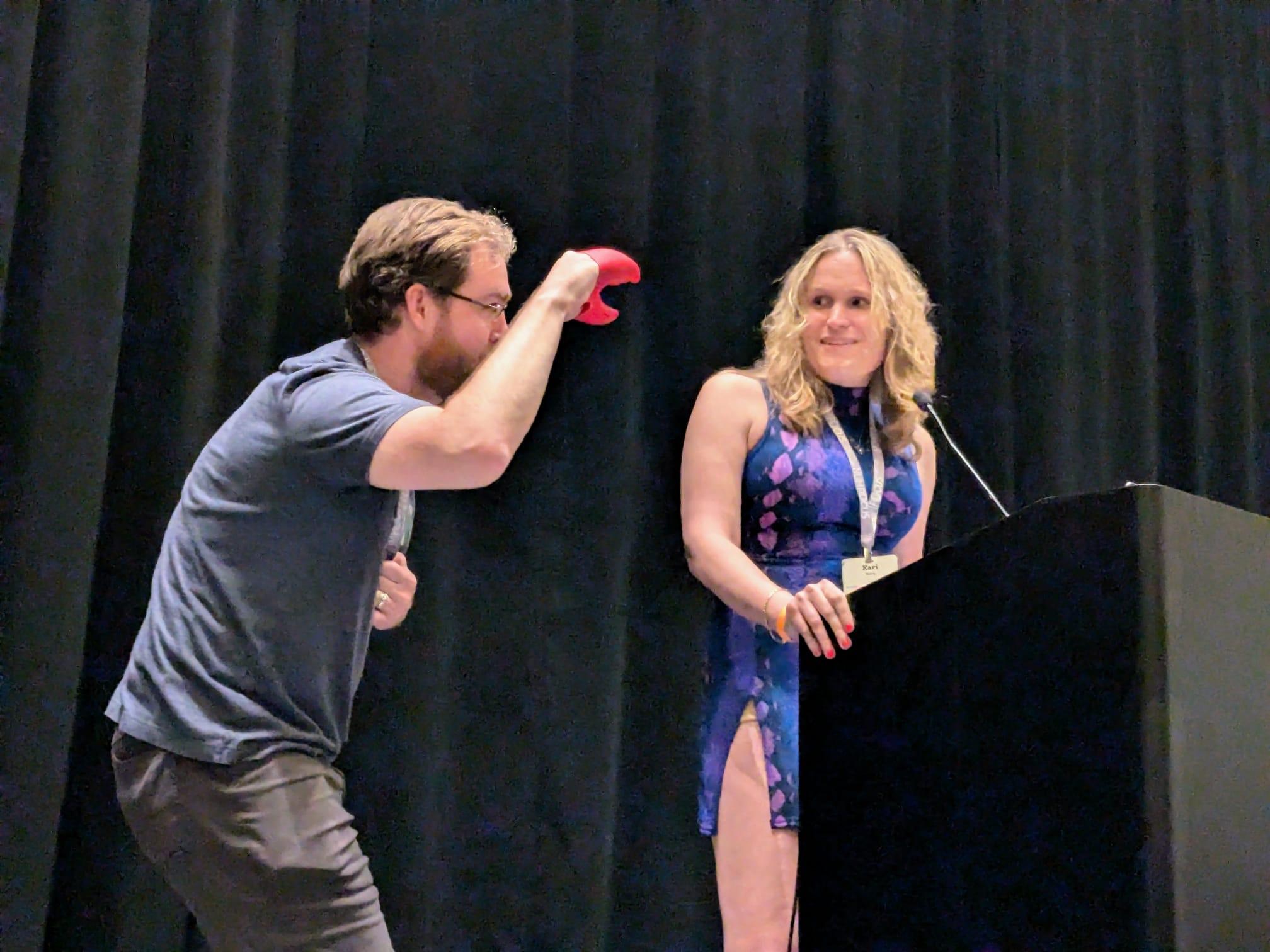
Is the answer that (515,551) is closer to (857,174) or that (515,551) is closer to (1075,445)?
(857,174)

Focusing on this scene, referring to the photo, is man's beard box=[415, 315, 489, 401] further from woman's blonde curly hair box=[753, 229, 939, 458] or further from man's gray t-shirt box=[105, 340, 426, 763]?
woman's blonde curly hair box=[753, 229, 939, 458]

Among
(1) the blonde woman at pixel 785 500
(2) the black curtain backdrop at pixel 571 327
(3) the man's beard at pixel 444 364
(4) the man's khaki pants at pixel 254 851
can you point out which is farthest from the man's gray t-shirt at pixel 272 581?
(2) the black curtain backdrop at pixel 571 327

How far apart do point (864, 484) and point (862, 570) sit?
0.49 feet

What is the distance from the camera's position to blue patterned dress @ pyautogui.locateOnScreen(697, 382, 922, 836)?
1739 millimetres

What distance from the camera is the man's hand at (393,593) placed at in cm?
163

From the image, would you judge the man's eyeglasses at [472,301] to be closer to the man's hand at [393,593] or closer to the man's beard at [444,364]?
the man's beard at [444,364]

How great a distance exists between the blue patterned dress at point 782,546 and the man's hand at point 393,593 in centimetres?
48

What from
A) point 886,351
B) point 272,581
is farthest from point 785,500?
point 272,581

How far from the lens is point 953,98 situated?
307 cm

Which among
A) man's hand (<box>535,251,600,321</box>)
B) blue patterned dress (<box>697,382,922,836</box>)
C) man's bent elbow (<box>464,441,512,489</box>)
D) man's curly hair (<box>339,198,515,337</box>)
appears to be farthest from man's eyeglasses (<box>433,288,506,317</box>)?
blue patterned dress (<box>697,382,922,836</box>)

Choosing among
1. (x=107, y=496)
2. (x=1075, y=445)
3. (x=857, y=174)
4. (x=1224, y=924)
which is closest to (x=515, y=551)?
(x=107, y=496)

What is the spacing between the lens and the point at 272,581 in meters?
1.29

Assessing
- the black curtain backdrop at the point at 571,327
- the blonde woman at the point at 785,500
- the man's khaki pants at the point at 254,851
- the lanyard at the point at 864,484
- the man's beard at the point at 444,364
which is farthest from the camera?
the black curtain backdrop at the point at 571,327

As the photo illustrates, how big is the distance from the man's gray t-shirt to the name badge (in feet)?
2.35
